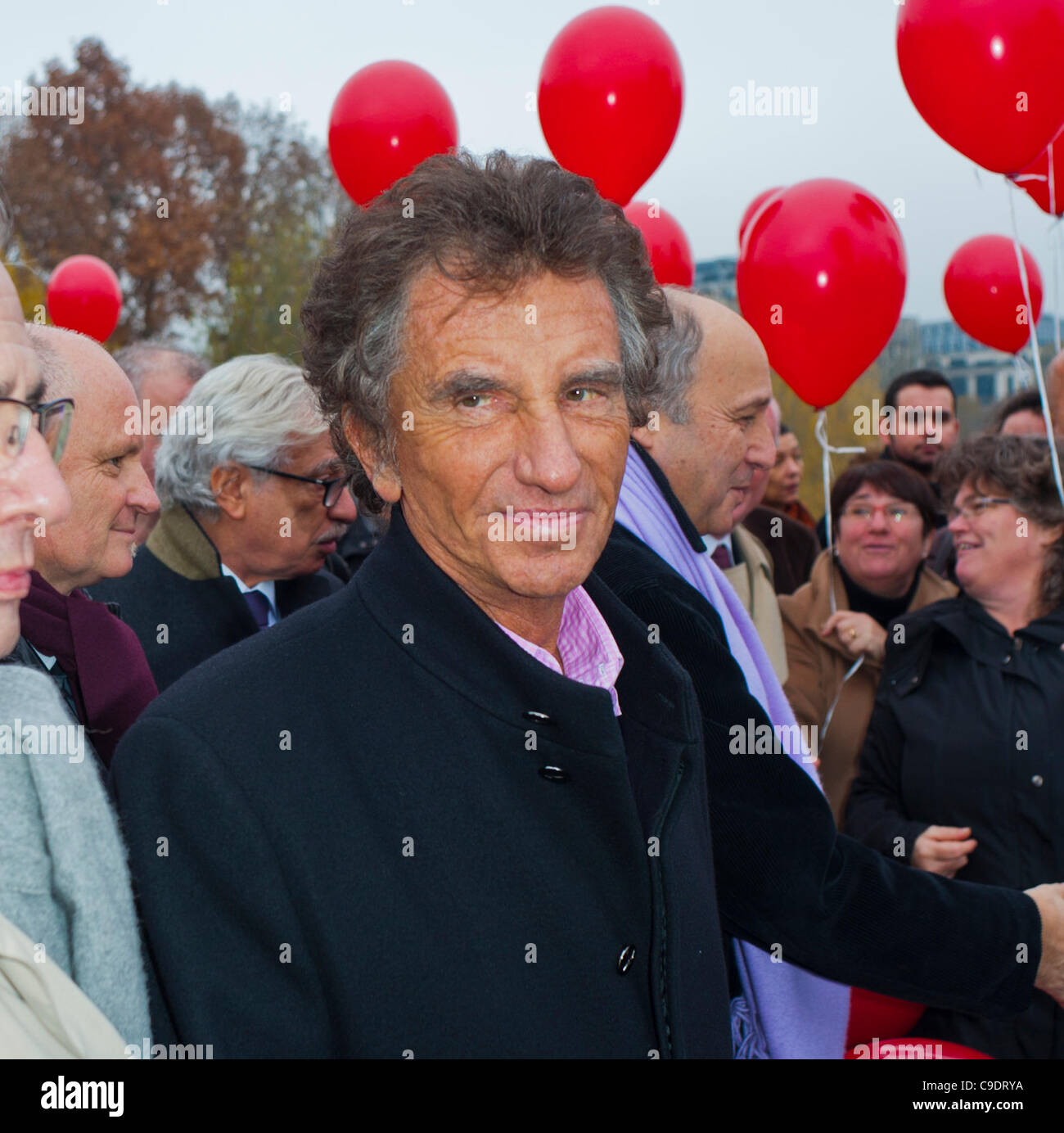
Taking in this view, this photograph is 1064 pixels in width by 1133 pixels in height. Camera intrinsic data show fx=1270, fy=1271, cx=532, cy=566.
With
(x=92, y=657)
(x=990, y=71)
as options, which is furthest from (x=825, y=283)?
(x=92, y=657)

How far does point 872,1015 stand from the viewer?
127 inches

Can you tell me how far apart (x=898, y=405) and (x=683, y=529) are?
514 cm

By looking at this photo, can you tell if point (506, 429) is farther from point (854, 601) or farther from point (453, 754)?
point (854, 601)

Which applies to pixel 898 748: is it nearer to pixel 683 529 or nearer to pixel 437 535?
pixel 683 529

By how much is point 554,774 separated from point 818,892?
734 millimetres

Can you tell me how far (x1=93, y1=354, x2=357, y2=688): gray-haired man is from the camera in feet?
12.5

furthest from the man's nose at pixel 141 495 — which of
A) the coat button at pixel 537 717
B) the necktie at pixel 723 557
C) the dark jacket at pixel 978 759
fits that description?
the necktie at pixel 723 557

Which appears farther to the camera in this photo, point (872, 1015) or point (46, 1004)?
point (872, 1015)

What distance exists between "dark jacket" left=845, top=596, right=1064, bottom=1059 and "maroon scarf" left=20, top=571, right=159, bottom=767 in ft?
7.20

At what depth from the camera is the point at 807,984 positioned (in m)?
2.60

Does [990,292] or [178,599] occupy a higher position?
[990,292]

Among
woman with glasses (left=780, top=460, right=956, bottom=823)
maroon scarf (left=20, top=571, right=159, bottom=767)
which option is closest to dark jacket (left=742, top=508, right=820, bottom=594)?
woman with glasses (left=780, top=460, right=956, bottom=823)

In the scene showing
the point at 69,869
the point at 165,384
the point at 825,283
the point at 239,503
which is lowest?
the point at 69,869
